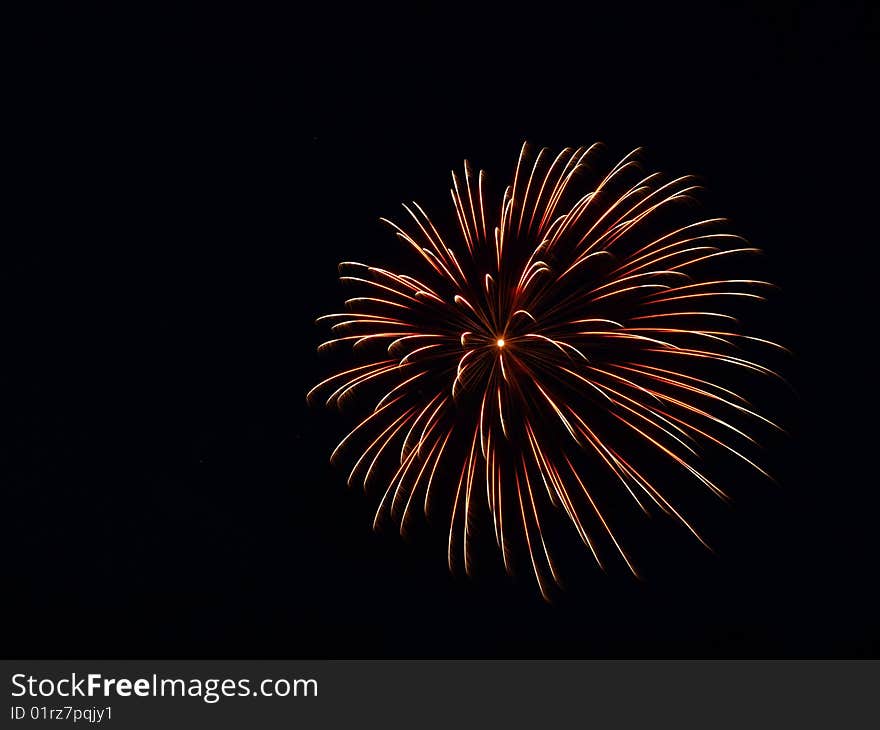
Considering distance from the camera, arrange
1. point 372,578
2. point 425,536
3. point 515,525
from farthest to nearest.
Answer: point 372,578 < point 425,536 < point 515,525

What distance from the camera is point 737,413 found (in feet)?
36.4

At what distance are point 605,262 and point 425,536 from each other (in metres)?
5.39

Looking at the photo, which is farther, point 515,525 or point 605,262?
point 515,525

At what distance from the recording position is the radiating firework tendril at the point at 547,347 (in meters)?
10.3

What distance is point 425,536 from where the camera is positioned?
12180 millimetres

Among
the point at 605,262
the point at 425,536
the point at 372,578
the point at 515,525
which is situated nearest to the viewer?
the point at 605,262

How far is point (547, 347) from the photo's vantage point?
10.3 meters

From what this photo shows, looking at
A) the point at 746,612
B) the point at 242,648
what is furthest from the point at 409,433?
the point at 746,612

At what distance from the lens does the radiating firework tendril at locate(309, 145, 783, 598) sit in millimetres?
10266
